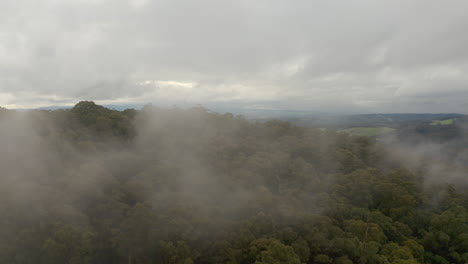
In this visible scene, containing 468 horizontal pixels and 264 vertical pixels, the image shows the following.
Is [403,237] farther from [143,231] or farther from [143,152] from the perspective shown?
[143,152]

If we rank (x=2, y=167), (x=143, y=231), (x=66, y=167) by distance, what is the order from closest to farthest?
1. (x=143, y=231)
2. (x=2, y=167)
3. (x=66, y=167)

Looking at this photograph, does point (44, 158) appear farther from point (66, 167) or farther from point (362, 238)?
point (362, 238)

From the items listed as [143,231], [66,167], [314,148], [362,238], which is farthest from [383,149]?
[66,167]

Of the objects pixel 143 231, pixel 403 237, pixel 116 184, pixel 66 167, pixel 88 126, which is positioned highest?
pixel 88 126

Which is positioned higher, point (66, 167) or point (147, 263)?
point (66, 167)

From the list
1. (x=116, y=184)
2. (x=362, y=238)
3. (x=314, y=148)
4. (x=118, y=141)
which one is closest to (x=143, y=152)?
(x=118, y=141)

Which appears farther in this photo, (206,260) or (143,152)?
(143,152)

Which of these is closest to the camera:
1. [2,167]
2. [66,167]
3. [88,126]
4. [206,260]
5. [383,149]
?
[206,260]
